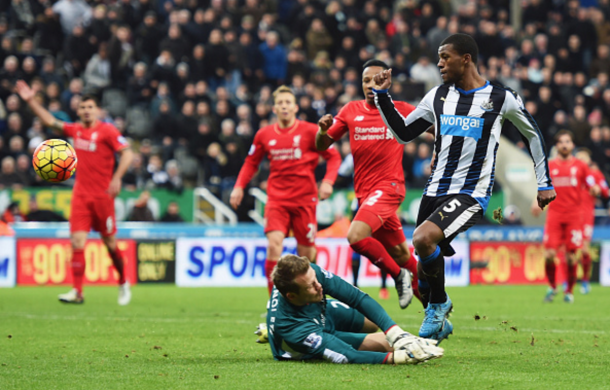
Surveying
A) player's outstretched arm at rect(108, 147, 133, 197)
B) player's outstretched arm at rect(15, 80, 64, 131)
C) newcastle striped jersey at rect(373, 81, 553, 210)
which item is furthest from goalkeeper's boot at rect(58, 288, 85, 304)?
newcastle striped jersey at rect(373, 81, 553, 210)

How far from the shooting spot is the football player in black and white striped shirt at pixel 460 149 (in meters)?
7.13

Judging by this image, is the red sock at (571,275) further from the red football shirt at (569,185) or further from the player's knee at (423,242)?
the player's knee at (423,242)

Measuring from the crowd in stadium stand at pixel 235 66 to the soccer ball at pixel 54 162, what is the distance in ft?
28.8

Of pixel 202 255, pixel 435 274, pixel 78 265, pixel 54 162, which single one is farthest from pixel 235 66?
pixel 435 274

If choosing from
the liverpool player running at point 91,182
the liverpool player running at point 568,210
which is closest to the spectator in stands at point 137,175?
the liverpool player running at point 91,182

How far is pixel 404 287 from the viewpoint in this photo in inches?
359

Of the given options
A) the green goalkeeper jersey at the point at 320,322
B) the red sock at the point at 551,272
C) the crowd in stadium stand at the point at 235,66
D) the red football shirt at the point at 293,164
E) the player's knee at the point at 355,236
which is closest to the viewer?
the green goalkeeper jersey at the point at 320,322

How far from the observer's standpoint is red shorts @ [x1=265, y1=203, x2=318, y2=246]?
10.6 m

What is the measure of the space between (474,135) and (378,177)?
2239mm

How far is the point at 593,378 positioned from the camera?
19.9ft

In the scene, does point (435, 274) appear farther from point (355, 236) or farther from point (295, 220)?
point (295, 220)

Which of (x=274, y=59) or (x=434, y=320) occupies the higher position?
(x=274, y=59)

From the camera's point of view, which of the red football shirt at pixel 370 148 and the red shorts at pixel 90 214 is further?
the red shorts at pixel 90 214

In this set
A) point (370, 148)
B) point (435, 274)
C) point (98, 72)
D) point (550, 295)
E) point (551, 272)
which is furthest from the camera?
point (98, 72)
